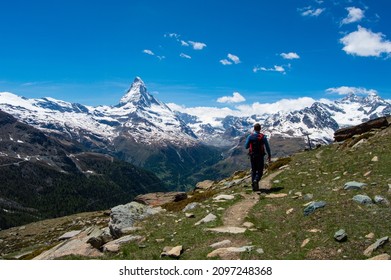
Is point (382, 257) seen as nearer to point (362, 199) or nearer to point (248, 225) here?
point (362, 199)

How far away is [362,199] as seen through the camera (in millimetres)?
19516

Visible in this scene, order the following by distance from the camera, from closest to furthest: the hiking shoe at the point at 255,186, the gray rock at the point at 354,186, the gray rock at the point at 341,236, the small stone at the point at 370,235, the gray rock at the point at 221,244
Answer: the small stone at the point at 370,235 → the gray rock at the point at 341,236 → the gray rock at the point at 221,244 → the gray rock at the point at 354,186 → the hiking shoe at the point at 255,186

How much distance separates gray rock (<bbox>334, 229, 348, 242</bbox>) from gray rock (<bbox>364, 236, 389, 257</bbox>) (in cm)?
124

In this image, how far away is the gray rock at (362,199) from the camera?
19.3 meters

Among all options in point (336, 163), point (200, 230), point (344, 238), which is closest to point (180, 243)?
point (200, 230)

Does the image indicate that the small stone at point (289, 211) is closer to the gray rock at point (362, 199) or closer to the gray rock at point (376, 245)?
the gray rock at point (362, 199)

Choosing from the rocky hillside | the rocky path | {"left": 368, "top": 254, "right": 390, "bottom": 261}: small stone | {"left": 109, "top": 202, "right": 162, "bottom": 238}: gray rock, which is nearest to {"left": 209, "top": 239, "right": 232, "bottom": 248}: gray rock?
the rocky hillside

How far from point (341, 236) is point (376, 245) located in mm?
1492

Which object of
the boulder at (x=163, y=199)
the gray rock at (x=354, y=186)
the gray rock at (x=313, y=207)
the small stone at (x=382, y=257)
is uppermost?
the gray rock at (x=354, y=186)

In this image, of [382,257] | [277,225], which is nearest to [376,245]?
[382,257]

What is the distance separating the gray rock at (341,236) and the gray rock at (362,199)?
4.29 m

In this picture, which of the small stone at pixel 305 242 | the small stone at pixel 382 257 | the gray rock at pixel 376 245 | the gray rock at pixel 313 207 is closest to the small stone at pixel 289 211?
the gray rock at pixel 313 207
